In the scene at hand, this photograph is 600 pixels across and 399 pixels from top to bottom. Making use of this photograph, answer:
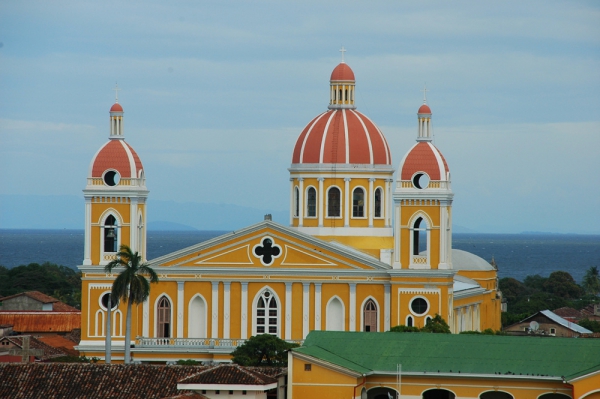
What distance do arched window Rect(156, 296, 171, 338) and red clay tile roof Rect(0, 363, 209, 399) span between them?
14967 millimetres

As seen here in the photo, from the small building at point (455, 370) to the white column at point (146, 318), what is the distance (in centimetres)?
1792

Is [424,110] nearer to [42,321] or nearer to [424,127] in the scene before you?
Answer: [424,127]

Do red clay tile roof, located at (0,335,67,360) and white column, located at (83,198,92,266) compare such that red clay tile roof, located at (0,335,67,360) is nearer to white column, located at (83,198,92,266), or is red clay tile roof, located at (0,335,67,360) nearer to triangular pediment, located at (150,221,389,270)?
white column, located at (83,198,92,266)

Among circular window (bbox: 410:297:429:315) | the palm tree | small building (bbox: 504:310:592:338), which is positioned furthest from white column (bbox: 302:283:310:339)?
small building (bbox: 504:310:592:338)

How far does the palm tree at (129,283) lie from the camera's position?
7269 cm

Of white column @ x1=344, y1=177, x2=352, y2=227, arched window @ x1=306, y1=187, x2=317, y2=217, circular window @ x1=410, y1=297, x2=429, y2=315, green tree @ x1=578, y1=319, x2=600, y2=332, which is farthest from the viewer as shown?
green tree @ x1=578, y1=319, x2=600, y2=332

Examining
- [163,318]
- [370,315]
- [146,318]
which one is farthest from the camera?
[163,318]

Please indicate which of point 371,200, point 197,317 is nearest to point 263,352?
point 197,317

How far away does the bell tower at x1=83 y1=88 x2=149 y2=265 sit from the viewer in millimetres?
78562

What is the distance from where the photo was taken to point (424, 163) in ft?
251

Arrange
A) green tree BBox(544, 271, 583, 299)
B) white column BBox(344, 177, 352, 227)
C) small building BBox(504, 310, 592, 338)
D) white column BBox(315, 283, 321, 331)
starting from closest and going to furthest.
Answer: white column BBox(315, 283, 321, 331) → white column BBox(344, 177, 352, 227) → small building BBox(504, 310, 592, 338) → green tree BBox(544, 271, 583, 299)

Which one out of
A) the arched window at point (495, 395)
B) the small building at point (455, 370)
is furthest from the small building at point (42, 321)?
the arched window at point (495, 395)

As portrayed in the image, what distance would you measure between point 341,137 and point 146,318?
14.1 metres

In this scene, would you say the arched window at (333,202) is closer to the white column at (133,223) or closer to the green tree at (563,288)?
the white column at (133,223)
